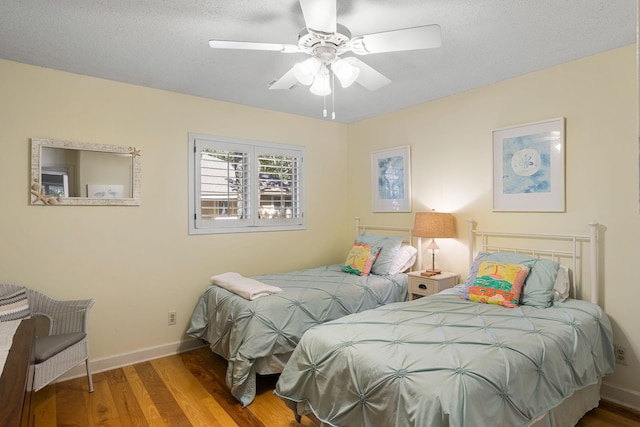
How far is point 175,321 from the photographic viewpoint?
340 cm

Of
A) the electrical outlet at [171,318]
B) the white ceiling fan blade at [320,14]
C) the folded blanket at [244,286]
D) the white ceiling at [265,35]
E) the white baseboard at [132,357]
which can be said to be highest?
the white ceiling at [265,35]

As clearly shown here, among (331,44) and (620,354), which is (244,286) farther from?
(620,354)

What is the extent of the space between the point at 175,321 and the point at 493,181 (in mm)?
3188

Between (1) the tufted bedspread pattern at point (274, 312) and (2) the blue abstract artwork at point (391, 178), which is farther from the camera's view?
(2) the blue abstract artwork at point (391, 178)

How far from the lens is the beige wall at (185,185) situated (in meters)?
2.52

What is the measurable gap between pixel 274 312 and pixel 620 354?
8.03 feet

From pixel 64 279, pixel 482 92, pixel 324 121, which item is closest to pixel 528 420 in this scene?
pixel 482 92

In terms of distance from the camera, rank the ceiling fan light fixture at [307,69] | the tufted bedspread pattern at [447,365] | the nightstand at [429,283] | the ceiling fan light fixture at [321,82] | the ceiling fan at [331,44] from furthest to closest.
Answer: the nightstand at [429,283]
the ceiling fan light fixture at [321,82]
the ceiling fan light fixture at [307,69]
the ceiling fan at [331,44]
the tufted bedspread pattern at [447,365]

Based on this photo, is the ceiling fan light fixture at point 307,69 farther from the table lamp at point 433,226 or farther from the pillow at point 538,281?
the pillow at point 538,281

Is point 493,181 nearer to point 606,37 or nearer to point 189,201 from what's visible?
point 606,37

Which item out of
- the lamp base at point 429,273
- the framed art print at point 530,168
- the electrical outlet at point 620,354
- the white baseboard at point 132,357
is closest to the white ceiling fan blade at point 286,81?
the framed art print at point 530,168

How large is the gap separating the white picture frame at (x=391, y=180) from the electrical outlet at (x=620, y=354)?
204 cm

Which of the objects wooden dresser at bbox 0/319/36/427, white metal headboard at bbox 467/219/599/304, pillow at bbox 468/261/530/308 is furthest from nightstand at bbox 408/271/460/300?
wooden dresser at bbox 0/319/36/427

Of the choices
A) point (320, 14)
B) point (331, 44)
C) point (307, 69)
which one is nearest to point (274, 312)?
point (307, 69)
